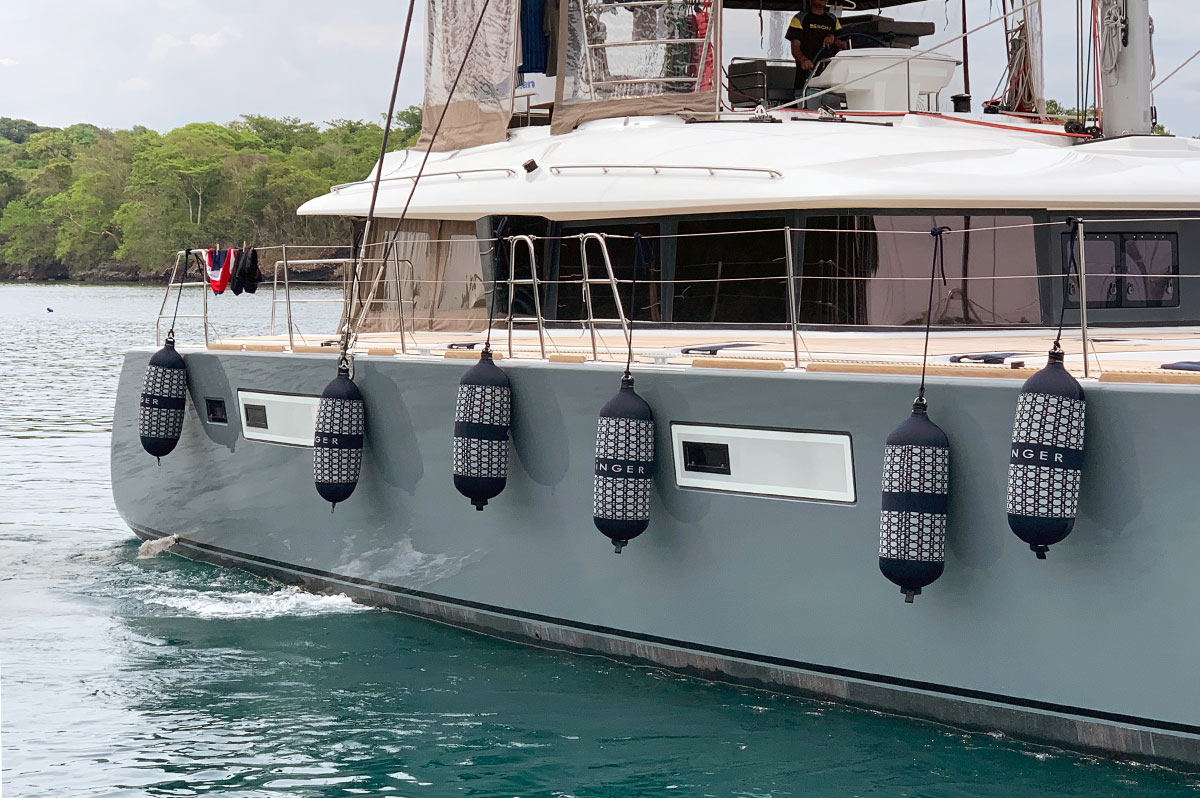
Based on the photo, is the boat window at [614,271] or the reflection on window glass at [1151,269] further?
the boat window at [614,271]

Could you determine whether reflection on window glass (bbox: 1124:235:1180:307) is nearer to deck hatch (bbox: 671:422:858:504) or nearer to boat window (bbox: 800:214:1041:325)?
boat window (bbox: 800:214:1041:325)

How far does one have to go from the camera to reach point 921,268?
8195mm

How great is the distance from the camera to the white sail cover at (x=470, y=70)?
10.4m

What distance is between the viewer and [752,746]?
22.5 ft

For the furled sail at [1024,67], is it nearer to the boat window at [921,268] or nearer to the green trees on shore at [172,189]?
the boat window at [921,268]

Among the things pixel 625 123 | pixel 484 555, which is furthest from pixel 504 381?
pixel 625 123

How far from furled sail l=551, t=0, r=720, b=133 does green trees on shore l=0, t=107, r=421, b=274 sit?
61.2 m

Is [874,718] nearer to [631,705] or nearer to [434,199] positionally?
[631,705]

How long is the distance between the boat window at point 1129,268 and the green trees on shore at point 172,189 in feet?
209

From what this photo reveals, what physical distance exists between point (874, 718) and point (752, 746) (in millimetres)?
654

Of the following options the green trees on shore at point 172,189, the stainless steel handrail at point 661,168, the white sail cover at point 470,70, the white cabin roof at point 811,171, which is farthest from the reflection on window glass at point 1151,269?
the green trees on shore at point 172,189

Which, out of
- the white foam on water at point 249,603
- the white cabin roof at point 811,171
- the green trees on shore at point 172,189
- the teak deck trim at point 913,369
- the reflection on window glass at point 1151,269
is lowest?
the white foam on water at point 249,603

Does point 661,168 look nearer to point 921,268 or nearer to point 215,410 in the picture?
point 921,268

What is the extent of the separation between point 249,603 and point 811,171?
15.8ft
